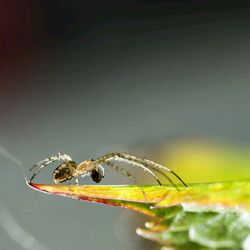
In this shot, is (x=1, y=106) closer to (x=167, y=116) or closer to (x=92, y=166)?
(x=167, y=116)

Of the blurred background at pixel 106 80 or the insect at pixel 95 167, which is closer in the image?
the insect at pixel 95 167

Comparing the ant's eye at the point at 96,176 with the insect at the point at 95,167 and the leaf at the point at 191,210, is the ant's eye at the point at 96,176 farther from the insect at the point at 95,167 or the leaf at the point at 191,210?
the leaf at the point at 191,210

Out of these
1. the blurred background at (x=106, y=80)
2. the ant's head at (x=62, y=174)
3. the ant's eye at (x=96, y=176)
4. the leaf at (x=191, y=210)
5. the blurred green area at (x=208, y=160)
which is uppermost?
the blurred background at (x=106, y=80)

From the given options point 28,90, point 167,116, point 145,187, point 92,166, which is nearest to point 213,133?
point 167,116

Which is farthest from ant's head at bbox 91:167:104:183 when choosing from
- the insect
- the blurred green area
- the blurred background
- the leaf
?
the blurred background

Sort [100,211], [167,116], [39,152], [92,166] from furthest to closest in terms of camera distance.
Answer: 1. [167,116]
2. [39,152]
3. [100,211]
4. [92,166]

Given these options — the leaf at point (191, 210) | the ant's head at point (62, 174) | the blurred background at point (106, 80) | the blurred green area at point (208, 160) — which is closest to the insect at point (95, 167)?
the ant's head at point (62, 174)

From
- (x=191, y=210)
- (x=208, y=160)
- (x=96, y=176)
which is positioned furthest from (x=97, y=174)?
A: (x=191, y=210)
